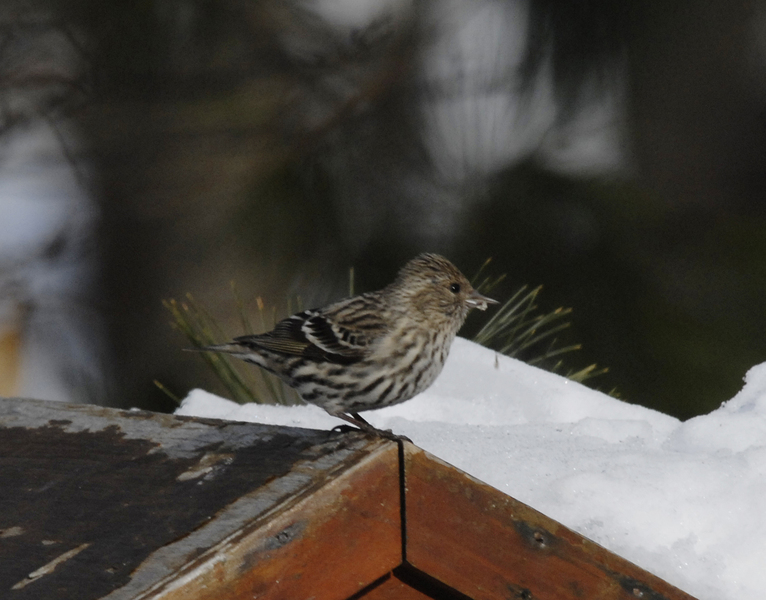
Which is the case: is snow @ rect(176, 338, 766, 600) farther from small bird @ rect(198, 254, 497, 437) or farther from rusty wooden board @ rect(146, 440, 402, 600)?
rusty wooden board @ rect(146, 440, 402, 600)

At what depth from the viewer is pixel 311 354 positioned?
216 cm

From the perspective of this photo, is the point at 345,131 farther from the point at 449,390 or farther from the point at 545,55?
the point at 449,390

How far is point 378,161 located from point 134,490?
1886 mm

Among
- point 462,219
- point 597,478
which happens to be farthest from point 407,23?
point 597,478

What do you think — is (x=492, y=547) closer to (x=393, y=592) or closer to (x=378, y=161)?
(x=393, y=592)

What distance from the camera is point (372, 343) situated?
7.04 ft

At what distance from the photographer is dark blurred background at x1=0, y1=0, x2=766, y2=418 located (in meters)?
2.84

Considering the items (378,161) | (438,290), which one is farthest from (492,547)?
(378,161)

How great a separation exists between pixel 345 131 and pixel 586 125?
80 cm

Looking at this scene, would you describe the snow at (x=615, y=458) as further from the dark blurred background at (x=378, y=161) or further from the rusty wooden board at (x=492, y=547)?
the dark blurred background at (x=378, y=161)

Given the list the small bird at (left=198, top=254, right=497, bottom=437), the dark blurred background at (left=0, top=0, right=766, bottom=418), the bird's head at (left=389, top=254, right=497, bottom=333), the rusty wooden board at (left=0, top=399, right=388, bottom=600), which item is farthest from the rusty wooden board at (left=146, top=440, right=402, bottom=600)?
the dark blurred background at (left=0, top=0, right=766, bottom=418)

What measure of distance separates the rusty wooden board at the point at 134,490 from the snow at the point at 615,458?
526 mm

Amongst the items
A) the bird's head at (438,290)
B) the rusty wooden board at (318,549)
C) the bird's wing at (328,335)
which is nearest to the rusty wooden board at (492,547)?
the rusty wooden board at (318,549)

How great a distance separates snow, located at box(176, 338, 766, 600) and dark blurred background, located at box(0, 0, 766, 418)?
Answer: 0.42 metres
